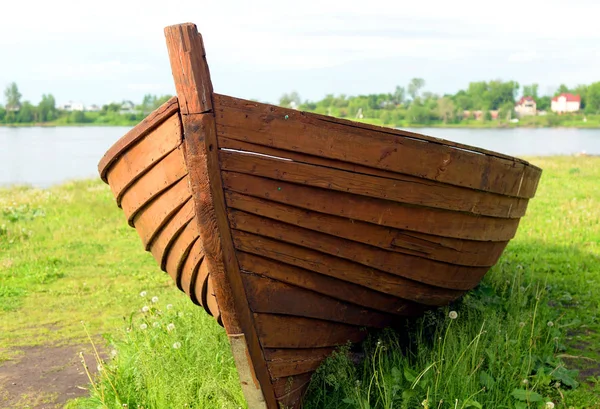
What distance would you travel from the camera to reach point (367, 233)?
10.8 ft

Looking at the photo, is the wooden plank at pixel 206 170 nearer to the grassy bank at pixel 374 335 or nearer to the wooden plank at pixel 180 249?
the wooden plank at pixel 180 249

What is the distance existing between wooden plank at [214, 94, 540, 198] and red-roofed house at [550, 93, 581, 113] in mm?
78088

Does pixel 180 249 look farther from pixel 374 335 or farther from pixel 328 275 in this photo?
pixel 374 335

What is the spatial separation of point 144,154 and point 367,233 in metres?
1.23

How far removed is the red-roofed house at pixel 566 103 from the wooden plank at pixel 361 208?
77950 millimetres

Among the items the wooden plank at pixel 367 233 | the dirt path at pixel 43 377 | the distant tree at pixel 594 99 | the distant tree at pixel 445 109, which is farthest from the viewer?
the distant tree at pixel 594 99

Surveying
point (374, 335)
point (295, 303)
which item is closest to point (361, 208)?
point (295, 303)

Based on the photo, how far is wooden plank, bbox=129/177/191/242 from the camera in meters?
3.14

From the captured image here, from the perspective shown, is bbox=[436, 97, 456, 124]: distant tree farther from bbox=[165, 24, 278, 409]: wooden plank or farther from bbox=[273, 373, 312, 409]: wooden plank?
bbox=[165, 24, 278, 409]: wooden plank

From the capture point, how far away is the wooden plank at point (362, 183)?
292 cm

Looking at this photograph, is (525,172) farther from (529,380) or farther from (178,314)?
(178,314)

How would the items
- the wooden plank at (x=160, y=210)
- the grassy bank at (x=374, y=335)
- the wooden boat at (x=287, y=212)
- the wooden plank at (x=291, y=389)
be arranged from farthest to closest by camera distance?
the grassy bank at (x=374, y=335) → the wooden plank at (x=291, y=389) → the wooden plank at (x=160, y=210) → the wooden boat at (x=287, y=212)

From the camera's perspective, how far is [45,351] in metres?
5.39

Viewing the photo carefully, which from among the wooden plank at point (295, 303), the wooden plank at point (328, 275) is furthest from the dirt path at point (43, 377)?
the wooden plank at point (328, 275)
